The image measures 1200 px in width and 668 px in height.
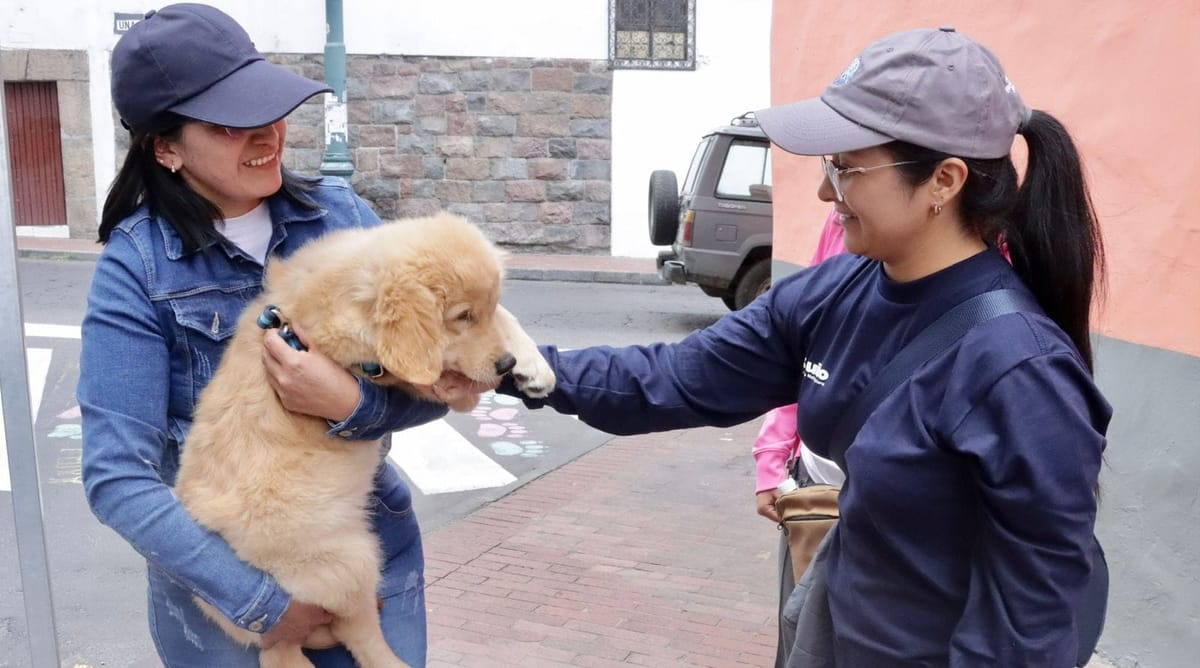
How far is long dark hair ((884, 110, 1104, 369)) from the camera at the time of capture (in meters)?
2.09

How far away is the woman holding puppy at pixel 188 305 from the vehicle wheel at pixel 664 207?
11935mm

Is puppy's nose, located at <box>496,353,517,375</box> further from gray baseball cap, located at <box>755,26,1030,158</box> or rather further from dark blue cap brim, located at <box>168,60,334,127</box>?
gray baseball cap, located at <box>755,26,1030,158</box>

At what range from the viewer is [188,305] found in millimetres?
2217

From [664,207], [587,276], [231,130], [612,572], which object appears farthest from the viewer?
[587,276]

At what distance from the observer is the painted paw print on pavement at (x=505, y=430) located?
27.4 feet

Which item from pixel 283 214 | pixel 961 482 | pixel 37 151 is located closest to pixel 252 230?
pixel 283 214

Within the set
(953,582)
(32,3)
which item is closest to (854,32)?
(953,582)

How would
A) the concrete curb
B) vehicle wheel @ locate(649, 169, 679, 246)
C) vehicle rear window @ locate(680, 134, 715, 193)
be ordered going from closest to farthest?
1. vehicle rear window @ locate(680, 134, 715, 193)
2. vehicle wheel @ locate(649, 169, 679, 246)
3. the concrete curb

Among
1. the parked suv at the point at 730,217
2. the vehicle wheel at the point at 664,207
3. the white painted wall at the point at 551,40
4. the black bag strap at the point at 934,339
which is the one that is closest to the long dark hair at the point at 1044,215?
→ the black bag strap at the point at 934,339

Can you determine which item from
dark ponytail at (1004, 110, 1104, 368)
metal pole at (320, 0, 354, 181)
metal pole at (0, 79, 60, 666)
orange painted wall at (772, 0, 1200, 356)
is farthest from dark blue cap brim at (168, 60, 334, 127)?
metal pole at (320, 0, 354, 181)

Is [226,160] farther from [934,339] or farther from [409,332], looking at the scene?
[934,339]

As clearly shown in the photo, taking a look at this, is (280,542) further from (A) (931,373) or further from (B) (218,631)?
(A) (931,373)

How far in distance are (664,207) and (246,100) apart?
40.3ft

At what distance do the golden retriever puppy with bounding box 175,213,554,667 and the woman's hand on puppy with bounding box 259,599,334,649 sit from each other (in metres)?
0.03
